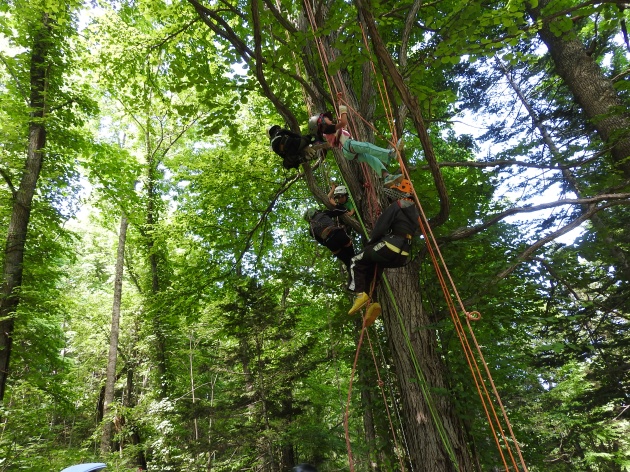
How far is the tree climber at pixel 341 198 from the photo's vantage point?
15.4 ft

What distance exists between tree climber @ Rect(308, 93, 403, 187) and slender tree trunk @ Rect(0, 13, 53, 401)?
643 cm

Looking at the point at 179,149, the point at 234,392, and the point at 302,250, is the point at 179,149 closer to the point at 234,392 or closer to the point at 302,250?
the point at 302,250

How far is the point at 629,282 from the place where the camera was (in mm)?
7785

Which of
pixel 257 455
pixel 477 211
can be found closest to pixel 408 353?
pixel 477 211

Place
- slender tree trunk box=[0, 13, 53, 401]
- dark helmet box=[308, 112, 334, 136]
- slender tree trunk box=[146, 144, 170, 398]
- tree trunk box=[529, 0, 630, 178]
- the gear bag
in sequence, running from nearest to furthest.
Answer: dark helmet box=[308, 112, 334, 136]
the gear bag
tree trunk box=[529, 0, 630, 178]
slender tree trunk box=[0, 13, 53, 401]
slender tree trunk box=[146, 144, 170, 398]

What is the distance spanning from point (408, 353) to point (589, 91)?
6429mm

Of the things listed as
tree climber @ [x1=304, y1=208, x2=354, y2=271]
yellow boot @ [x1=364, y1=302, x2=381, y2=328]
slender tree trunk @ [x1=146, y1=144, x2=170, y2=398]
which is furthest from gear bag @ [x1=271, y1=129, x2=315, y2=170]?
slender tree trunk @ [x1=146, y1=144, x2=170, y2=398]

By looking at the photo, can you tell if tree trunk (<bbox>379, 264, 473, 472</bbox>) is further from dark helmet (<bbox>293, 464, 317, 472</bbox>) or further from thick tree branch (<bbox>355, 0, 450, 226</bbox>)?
thick tree branch (<bbox>355, 0, 450, 226</bbox>)

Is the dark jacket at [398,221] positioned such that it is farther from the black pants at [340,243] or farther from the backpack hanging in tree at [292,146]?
the backpack hanging in tree at [292,146]

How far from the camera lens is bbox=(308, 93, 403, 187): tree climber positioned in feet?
12.2

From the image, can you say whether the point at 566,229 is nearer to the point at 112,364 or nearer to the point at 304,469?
the point at 304,469

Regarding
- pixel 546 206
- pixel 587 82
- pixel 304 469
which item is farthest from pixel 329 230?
pixel 587 82

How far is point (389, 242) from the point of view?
11.5ft

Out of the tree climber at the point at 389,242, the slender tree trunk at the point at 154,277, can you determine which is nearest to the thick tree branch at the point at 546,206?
the tree climber at the point at 389,242
